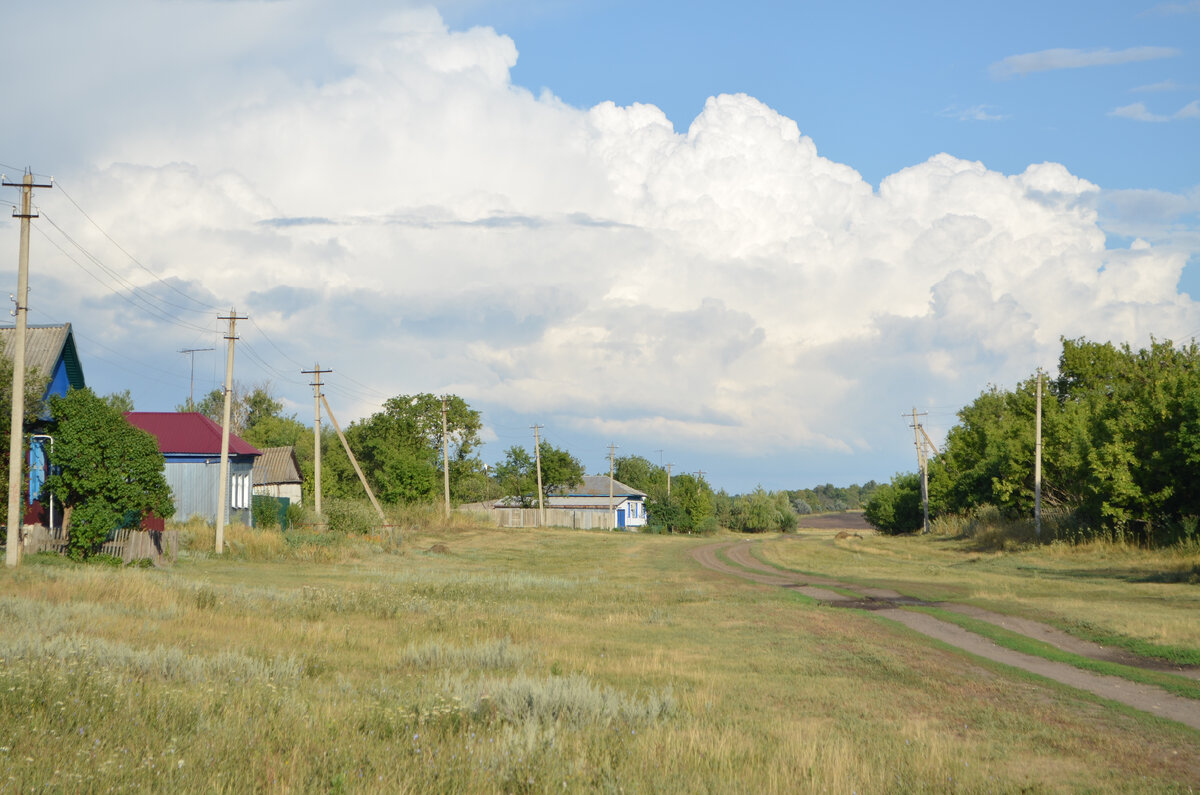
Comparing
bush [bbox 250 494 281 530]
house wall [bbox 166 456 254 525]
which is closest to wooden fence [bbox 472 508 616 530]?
bush [bbox 250 494 281 530]

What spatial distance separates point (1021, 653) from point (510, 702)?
9701mm

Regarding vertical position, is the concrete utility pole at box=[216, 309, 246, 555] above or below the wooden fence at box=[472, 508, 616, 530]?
above

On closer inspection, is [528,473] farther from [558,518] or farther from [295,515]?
[295,515]

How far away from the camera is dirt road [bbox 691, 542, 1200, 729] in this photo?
34.5 ft

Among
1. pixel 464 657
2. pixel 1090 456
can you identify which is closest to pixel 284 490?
pixel 1090 456

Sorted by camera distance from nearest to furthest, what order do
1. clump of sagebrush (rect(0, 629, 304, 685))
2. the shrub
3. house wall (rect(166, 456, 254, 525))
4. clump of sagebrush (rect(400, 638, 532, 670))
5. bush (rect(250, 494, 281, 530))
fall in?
clump of sagebrush (rect(0, 629, 304, 685))
clump of sagebrush (rect(400, 638, 532, 670))
house wall (rect(166, 456, 254, 525))
bush (rect(250, 494, 281, 530))
the shrub

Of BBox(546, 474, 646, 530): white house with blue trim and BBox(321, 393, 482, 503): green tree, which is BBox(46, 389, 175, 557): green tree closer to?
BBox(321, 393, 482, 503): green tree

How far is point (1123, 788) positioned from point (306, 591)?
57.0ft

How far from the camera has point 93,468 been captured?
83.8 ft

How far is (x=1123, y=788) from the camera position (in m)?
7.02

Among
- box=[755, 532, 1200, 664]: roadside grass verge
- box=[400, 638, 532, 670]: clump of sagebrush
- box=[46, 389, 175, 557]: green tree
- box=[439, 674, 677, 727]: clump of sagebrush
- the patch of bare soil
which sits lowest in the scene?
the patch of bare soil

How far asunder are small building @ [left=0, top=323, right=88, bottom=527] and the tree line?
3778 cm

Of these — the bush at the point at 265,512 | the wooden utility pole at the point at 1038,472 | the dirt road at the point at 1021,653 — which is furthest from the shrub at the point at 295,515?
the wooden utility pole at the point at 1038,472

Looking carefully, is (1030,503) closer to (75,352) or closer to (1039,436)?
(1039,436)
